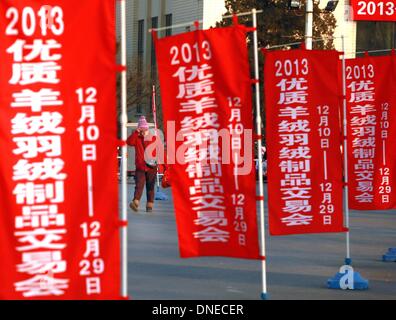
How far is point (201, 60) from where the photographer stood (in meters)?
11.9

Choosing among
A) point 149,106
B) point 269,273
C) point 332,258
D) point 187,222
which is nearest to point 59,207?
Answer: point 187,222

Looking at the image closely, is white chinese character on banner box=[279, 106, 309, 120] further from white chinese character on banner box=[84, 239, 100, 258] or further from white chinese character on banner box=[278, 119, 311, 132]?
white chinese character on banner box=[84, 239, 100, 258]

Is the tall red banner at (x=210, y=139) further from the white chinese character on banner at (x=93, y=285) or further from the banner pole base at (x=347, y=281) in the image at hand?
the white chinese character on banner at (x=93, y=285)

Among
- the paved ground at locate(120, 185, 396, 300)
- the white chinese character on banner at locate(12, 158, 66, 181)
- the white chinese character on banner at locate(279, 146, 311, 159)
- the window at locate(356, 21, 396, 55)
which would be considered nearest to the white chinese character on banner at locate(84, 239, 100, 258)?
the white chinese character on banner at locate(12, 158, 66, 181)

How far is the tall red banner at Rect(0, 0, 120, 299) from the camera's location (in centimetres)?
842

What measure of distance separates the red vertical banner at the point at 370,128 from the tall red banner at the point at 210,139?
6.37 metres

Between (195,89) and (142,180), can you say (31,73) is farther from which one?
(142,180)

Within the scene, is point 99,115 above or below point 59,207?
above

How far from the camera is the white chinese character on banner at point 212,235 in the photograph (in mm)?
11984

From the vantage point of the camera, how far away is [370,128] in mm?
18328

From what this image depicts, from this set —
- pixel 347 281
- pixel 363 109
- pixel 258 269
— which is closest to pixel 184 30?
pixel 363 109

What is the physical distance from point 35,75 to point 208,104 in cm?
365

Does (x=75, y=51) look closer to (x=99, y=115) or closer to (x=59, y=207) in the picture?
(x=99, y=115)

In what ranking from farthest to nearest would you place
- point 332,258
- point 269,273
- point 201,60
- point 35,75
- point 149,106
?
point 149,106 < point 332,258 < point 269,273 < point 201,60 < point 35,75
